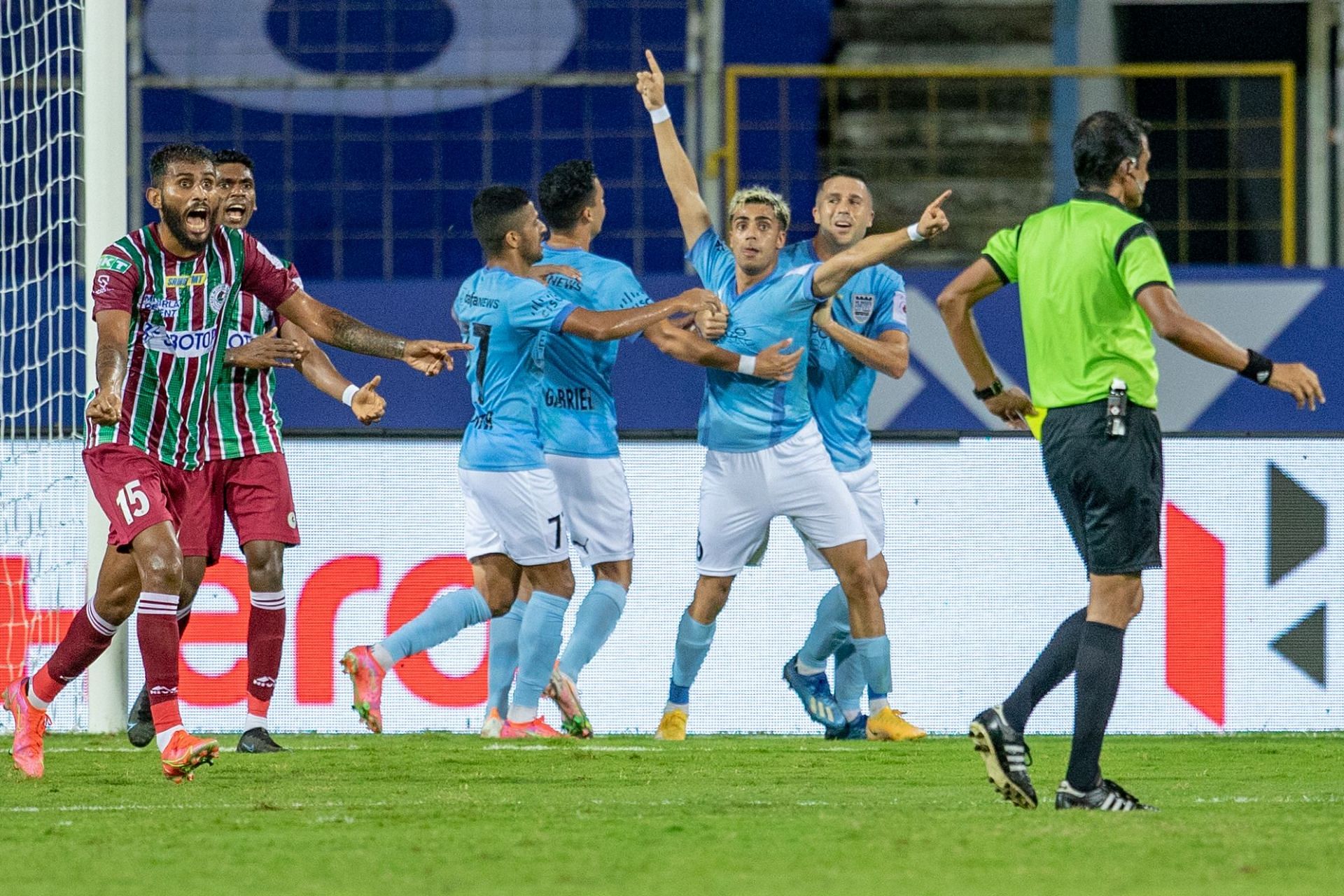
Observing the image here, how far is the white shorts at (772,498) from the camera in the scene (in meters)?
8.02

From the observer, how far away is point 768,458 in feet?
26.5

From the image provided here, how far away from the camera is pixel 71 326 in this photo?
909cm

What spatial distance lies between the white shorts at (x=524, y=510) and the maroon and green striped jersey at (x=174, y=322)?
1434 mm

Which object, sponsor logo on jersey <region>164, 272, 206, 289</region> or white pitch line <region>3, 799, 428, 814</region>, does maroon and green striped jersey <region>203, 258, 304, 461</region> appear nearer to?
sponsor logo on jersey <region>164, 272, 206, 289</region>

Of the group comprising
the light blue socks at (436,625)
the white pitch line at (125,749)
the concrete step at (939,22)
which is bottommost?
the white pitch line at (125,749)

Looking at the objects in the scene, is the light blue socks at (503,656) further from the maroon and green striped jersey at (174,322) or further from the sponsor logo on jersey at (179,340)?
the sponsor logo on jersey at (179,340)

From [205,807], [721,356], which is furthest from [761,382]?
[205,807]

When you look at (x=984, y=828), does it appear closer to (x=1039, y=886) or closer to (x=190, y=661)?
(x=1039, y=886)

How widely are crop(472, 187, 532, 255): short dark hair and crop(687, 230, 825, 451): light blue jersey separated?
34.7 inches

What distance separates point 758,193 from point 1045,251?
9.03ft

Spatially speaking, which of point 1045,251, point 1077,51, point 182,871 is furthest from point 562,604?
point 1077,51

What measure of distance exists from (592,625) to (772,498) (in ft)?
3.04

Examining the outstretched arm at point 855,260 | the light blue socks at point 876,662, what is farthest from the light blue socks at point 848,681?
the outstretched arm at point 855,260

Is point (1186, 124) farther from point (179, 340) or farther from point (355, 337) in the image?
point (179, 340)
